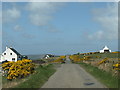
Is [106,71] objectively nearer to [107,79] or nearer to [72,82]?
[107,79]

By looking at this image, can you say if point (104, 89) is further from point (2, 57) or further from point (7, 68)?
point (2, 57)

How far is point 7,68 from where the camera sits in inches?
1001

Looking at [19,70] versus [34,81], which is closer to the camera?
[34,81]

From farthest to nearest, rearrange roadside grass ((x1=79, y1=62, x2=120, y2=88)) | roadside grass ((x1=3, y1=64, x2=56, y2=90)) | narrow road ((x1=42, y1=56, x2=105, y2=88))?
narrow road ((x1=42, y1=56, x2=105, y2=88))
roadside grass ((x1=79, y1=62, x2=120, y2=88))
roadside grass ((x1=3, y1=64, x2=56, y2=90))

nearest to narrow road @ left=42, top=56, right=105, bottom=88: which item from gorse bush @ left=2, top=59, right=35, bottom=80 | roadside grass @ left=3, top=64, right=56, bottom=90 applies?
roadside grass @ left=3, top=64, right=56, bottom=90

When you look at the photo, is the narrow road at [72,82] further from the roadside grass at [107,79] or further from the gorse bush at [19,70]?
the gorse bush at [19,70]

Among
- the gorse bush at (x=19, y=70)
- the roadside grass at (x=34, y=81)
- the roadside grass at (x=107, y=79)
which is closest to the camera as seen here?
the roadside grass at (x=34, y=81)

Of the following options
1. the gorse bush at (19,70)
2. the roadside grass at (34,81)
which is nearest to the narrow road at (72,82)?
the roadside grass at (34,81)

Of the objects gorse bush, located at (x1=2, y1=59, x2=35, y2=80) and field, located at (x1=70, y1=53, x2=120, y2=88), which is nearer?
field, located at (x1=70, y1=53, x2=120, y2=88)

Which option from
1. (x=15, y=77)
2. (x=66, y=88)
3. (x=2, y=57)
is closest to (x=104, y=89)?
(x=66, y=88)

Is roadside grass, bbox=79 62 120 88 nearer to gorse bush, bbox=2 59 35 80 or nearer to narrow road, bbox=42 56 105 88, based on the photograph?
narrow road, bbox=42 56 105 88

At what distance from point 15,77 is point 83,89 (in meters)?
10.7

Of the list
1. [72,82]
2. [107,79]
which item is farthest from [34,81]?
[107,79]

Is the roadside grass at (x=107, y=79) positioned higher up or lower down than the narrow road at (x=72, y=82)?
higher up
